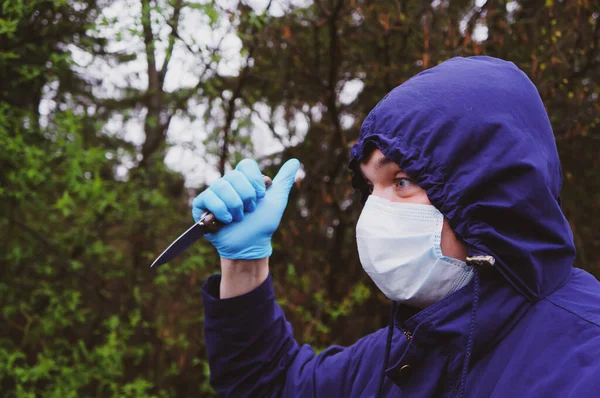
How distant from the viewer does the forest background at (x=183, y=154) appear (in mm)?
3895

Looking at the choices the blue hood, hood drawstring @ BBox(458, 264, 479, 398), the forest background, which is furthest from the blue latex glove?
the forest background

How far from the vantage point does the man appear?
135 centimetres

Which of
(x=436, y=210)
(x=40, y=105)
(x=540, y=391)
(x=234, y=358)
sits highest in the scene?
(x=40, y=105)

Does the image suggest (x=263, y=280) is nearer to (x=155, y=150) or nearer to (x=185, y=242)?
(x=185, y=242)

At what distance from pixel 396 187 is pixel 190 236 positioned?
68 centimetres

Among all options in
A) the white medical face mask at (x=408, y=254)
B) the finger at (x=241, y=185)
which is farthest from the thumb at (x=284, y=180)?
the white medical face mask at (x=408, y=254)

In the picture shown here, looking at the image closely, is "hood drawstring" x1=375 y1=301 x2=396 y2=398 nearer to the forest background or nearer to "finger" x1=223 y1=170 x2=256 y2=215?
"finger" x1=223 y1=170 x2=256 y2=215

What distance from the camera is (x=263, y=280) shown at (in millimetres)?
1985

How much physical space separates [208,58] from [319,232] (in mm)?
1856

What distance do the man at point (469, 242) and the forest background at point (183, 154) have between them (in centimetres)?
239

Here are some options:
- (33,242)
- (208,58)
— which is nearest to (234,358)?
(208,58)

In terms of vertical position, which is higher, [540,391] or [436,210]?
[436,210]

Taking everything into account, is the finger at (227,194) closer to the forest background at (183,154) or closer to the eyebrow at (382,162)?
the eyebrow at (382,162)

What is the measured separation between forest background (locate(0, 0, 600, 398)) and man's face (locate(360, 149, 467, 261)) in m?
2.31
